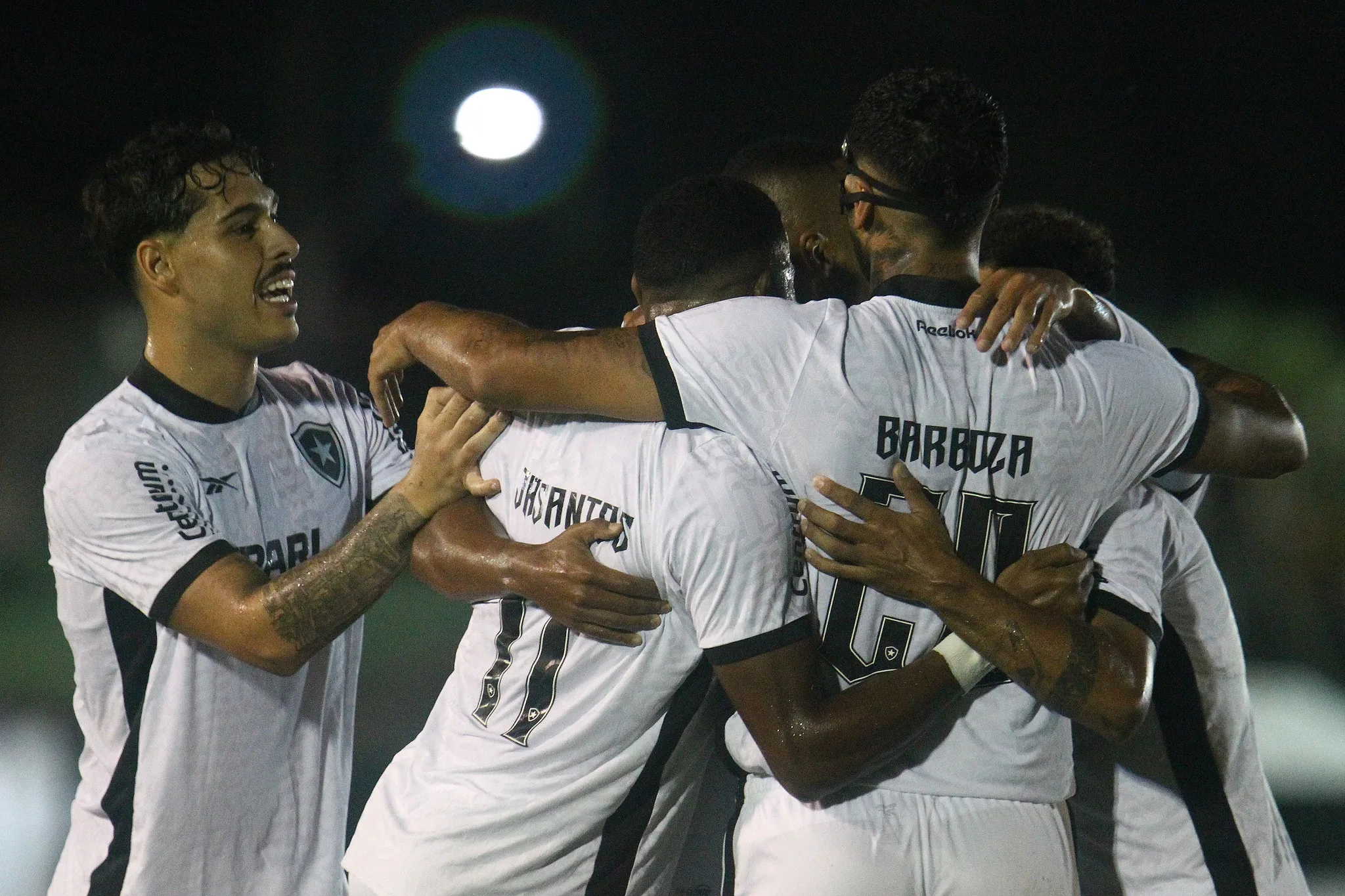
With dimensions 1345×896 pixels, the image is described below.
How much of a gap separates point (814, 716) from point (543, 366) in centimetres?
72

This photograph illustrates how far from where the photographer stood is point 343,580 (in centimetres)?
224

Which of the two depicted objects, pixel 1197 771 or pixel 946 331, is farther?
pixel 1197 771

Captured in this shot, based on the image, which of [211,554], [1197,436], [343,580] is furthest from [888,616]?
[211,554]

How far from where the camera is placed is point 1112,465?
2010 millimetres

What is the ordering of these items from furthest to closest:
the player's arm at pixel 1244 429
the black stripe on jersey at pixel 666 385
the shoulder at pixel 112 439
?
the shoulder at pixel 112 439 → the player's arm at pixel 1244 429 → the black stripe on jersey at pixel 666 385

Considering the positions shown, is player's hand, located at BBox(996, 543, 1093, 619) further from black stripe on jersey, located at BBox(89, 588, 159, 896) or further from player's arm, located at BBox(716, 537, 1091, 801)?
black stripe on jersey, located at BBox(89, 588, 159, 896)

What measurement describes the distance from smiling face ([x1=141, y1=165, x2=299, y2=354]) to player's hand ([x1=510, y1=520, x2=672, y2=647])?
942mm

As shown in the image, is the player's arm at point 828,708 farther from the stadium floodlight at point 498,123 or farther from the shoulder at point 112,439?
the stadium floodlight at point 498,123

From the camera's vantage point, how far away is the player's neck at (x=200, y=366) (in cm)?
246

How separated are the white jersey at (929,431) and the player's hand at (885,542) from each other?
0.04m

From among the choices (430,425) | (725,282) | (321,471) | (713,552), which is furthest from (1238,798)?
(321,471)

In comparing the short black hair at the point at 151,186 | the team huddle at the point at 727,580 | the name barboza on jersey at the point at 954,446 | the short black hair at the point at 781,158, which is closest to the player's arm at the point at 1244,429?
the team huddle at the point at 727,580

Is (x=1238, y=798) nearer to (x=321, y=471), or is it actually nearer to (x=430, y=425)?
(x=430, y=425)

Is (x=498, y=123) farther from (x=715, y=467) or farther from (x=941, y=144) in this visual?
(x=715, y=467)
